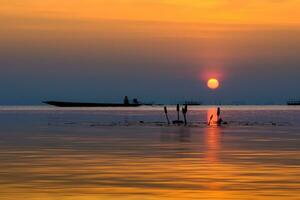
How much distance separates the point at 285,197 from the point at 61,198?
5850 mm

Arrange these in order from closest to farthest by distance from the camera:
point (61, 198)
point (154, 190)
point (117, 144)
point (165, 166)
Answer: point (61, 198), point (154, 190), point (165, 166), point (117, 144)

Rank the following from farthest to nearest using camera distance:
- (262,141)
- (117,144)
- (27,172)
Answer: (262,141)
(117,144)
(27,172)

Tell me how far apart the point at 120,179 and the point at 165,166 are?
5.10 m

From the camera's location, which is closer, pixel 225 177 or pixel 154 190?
pixel 154 190

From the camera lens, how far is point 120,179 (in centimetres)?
2603

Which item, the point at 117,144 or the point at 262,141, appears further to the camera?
the point at 262,141

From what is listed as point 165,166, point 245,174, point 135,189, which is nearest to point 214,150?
point 165,166

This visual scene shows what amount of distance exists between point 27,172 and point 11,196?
6239mm

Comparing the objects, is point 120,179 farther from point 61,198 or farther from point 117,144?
point 117,144

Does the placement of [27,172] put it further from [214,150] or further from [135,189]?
[214,150]

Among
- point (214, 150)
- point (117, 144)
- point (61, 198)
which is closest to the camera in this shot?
point (61, 198)

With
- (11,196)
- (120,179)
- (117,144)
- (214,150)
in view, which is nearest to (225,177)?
(120,179)

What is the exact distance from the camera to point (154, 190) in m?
23.3

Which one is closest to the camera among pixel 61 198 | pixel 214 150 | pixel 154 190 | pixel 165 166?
pixel 61 198
